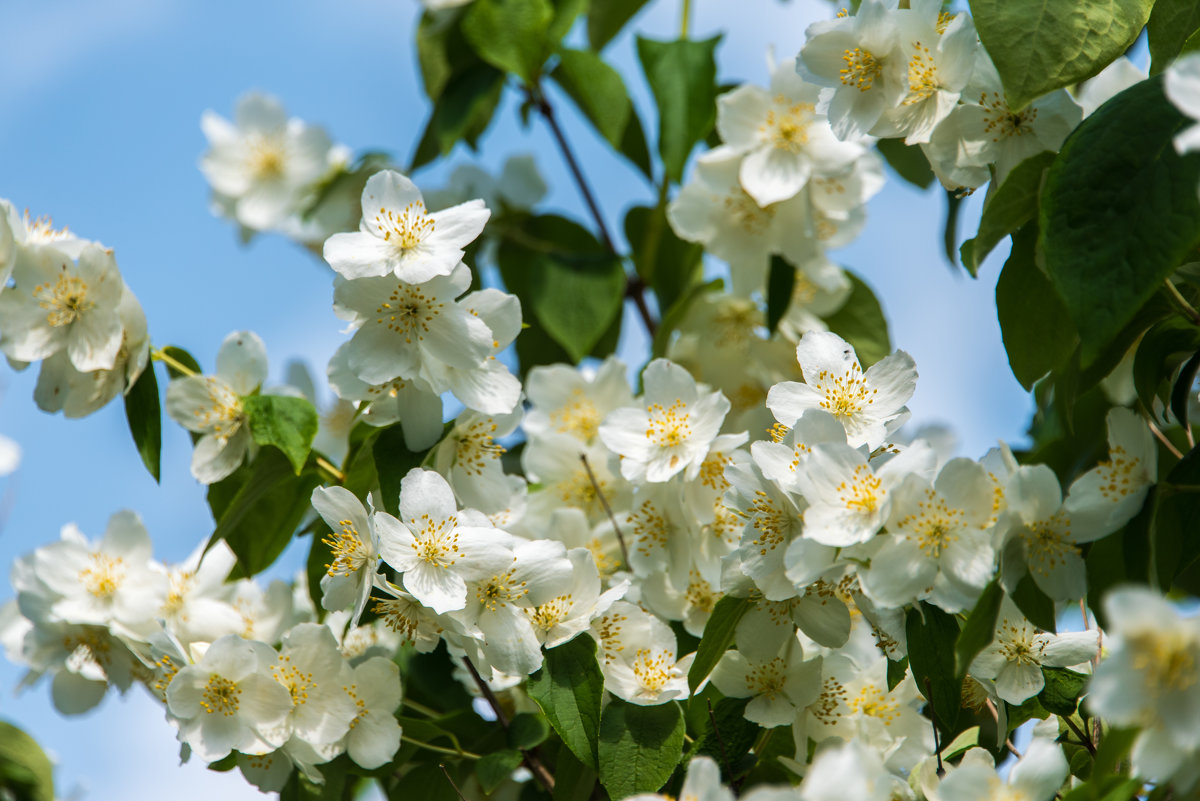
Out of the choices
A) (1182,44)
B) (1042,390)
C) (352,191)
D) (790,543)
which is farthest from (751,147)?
(352,191)

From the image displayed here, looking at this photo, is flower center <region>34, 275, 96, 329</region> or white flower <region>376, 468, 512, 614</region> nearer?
white flower <region>376, 468, 512, 614</region>

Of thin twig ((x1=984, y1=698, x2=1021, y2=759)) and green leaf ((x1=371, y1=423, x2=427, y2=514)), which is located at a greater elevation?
green leaf ((x1=371, y1=423, x2=427, y2=514))

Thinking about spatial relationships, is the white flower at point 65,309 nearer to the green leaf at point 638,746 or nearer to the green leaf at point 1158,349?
the green leaf at point 638,746

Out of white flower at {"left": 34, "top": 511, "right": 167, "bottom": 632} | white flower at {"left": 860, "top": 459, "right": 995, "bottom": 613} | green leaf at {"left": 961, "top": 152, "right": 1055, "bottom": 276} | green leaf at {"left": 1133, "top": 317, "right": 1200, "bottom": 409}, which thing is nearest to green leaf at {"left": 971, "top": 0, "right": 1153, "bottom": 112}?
green leaf at {"left": 961, "top": 152, "right": 1055, "bottom": 276}

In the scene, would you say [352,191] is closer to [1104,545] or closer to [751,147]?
[751,147]

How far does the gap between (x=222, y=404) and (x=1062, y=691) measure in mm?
1155

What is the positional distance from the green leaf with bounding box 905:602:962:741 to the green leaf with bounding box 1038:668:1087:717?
16cm

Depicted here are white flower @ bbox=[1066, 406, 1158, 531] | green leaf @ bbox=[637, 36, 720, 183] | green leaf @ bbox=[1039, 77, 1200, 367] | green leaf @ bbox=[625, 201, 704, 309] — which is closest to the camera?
green leaf @ bbox=[1039, 77, 1200, 367]

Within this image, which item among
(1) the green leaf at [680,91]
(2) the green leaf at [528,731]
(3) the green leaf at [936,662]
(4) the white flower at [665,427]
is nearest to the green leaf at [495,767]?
(2) the green leaf at [528,731]

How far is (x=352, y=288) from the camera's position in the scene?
1290 millimetres

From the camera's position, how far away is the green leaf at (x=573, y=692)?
124 centimetres

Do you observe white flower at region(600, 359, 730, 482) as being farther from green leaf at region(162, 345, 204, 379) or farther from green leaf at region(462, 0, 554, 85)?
green leaf at region(462, 0, 554, 85)

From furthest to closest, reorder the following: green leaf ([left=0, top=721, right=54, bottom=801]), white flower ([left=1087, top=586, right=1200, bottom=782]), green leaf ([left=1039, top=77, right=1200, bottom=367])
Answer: green leaf ([left=0, top=721, right=54, bottom=801]), green leaf ([left=1039, top=77, right=1200, bottom=367]), white flower ([left=1087, top=586, right=1200, bottom=782])

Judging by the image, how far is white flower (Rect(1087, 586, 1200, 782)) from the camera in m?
0.77
